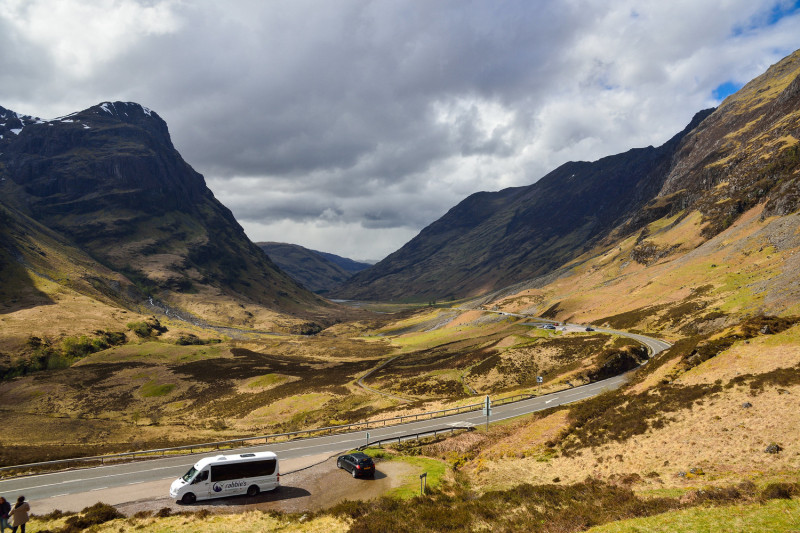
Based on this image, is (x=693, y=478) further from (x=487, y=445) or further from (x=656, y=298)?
(x=656, y=298)

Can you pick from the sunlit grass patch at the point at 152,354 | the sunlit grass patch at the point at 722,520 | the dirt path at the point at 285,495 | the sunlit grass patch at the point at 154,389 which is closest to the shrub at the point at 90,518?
the dirt path at the point at 285,495

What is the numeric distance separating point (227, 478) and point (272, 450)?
15.5 m

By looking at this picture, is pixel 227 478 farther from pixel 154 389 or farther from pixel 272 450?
pixel 154 389

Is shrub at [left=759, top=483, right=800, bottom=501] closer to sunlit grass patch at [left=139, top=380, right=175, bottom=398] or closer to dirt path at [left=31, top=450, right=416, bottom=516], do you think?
dirt path at [left=31, top=450, right=416, bottom=516]

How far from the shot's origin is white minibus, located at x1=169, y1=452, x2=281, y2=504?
2430 cm

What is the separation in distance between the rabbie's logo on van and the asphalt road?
1011 cm

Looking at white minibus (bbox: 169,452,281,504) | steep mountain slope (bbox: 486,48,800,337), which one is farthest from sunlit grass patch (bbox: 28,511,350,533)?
steep mountain slope (bbox: 486,48,800,337)

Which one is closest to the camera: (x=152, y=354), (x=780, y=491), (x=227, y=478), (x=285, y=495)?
(x=780, y=491)

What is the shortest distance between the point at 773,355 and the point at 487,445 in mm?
22747

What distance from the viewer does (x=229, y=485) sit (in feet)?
82.3

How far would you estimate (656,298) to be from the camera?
328 feet

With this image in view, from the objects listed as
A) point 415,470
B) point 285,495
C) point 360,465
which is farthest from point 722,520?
point 285,495

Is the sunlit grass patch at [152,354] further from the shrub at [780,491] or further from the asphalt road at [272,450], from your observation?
the shrub at [780,491]

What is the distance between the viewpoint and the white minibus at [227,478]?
2430 cm
